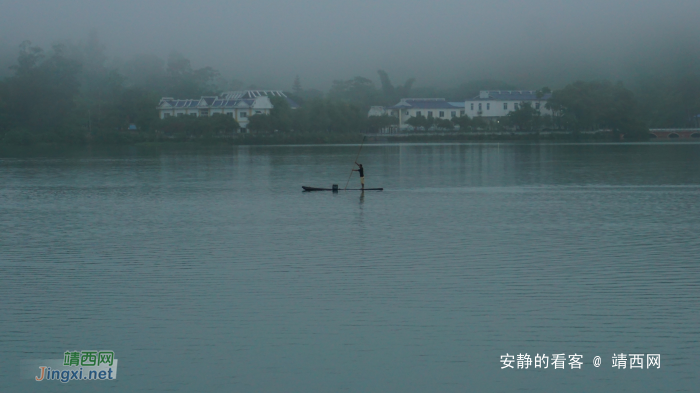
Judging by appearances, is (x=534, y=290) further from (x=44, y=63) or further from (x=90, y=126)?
(x=44, y=63)

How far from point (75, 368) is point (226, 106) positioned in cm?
11059

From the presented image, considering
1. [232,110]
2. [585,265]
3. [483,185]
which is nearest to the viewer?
[585,265]

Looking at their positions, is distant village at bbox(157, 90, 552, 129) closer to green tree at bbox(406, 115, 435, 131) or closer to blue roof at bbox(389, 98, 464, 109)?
blue roof at bbox(389, 98, 464, 109)

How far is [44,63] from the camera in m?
123

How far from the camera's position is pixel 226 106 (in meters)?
119

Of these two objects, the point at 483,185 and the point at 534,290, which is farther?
the point at 483,185

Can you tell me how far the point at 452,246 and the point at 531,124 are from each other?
305 feet

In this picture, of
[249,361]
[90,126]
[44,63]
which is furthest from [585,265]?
[44,63]

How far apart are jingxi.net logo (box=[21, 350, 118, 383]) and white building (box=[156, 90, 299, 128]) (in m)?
104

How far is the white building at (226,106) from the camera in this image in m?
118

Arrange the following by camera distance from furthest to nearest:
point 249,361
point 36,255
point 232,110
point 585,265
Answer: point 232,110 < point 36,255 < point 585,265 < point 249,361

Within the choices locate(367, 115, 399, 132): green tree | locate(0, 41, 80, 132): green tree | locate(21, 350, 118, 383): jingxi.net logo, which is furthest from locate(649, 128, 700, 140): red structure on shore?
locate(21, 350, 118, 383): jingxi.net logo

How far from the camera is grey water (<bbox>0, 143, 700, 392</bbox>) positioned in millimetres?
10008

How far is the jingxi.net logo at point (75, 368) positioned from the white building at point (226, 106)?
104 m
